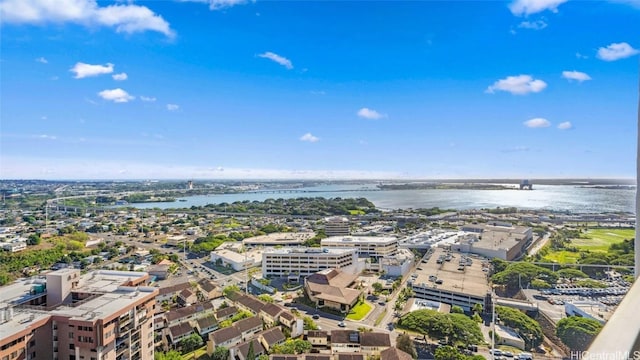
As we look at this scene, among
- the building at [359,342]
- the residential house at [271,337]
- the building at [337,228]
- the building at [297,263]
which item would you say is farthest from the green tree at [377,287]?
the building at [337,228]

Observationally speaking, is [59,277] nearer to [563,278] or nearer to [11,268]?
[11,268]

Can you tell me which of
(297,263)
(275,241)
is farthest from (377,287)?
(275,241)

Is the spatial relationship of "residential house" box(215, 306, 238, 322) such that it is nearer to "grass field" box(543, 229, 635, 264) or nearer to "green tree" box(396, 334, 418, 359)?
"green tree" box(396, 334, 418, 359)

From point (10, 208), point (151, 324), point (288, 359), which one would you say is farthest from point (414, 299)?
point (10, 208)

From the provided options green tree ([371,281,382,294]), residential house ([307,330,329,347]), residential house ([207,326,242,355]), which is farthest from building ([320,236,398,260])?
residential house ([207,326,242,355])

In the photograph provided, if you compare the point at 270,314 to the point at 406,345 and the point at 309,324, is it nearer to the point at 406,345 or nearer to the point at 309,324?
the point at 309,324
